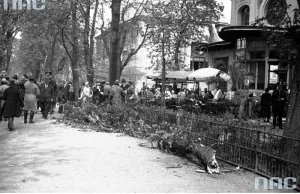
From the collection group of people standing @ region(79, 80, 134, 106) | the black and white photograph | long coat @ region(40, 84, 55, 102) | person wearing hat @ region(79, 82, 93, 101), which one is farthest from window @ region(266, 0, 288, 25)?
person wearing hat @ region(79, 82, 93, 101)

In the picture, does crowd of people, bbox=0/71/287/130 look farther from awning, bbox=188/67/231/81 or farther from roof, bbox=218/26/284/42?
roof, bbox=218/26/284/42

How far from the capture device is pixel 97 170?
6.50 metres

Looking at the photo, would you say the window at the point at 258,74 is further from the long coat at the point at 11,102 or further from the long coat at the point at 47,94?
the long coat at the point at 11,102

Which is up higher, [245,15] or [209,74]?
[245,15]

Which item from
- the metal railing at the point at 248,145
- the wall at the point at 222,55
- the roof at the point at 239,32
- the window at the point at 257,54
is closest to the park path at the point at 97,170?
the metal railing at the point at 248,145

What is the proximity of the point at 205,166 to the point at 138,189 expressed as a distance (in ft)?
6.35

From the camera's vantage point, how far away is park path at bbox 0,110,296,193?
18.4ft

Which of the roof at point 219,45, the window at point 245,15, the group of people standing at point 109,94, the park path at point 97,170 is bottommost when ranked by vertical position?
the park path at point 97,170

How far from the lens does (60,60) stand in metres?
52.6

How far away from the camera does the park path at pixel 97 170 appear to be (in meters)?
5.60

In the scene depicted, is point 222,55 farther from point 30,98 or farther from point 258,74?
point 30,98

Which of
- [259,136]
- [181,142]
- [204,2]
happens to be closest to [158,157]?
[181,142]

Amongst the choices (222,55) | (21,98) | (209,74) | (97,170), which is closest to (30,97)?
(21,98)

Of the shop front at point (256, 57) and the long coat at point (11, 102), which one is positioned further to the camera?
the shop front at point (256, 57)
